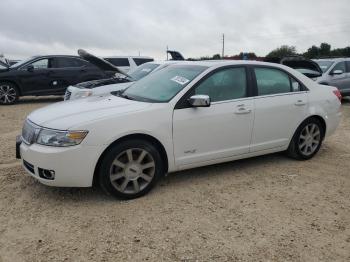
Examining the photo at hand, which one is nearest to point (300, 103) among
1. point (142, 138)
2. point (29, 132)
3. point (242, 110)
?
point (242, 110)

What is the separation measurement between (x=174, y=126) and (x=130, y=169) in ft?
2.31

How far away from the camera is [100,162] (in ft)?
13.8

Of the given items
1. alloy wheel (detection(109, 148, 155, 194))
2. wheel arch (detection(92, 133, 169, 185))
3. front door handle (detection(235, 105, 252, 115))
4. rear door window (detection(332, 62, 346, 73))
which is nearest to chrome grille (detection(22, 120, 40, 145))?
wheel arch (detection(92, 133, 169, 185))

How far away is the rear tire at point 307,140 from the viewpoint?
5816 millimetres

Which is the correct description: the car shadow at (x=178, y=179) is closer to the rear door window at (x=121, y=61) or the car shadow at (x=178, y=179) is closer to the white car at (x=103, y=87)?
the white car at (x=103, y=87)

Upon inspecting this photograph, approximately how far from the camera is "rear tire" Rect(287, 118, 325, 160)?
582 cm

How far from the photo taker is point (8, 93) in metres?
12.3

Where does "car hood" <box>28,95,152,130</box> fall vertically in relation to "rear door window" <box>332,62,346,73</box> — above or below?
below

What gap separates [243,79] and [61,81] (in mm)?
8987

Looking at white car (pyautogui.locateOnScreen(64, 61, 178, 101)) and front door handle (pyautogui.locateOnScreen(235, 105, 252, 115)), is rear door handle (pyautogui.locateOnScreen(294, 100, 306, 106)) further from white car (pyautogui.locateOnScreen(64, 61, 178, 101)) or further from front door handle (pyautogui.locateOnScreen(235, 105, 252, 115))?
white car (pyautogui.locateOnScreen(64, 61, 178, 101))

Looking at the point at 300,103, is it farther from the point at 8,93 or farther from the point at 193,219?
the point at 8,93

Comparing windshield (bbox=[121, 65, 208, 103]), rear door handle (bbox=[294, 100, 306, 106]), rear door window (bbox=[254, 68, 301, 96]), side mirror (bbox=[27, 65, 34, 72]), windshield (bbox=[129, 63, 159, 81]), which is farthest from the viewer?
side mirror (bbox=[27, 65, 34, 72])

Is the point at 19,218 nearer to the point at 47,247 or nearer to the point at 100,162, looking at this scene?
the point at 47,247

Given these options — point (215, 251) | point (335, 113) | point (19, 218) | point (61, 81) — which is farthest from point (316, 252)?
point (61, 81)
